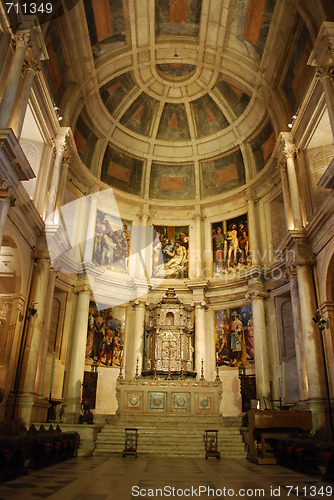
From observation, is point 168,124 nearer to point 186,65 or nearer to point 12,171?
point 186,65

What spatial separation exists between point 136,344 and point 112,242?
5729 mm

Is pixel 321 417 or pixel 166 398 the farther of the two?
pixel 166 398

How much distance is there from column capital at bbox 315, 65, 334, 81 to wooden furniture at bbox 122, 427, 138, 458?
12801 mm

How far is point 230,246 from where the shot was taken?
72.9 ft

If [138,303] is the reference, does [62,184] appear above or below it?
above

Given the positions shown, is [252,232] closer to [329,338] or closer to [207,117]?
[207,117]

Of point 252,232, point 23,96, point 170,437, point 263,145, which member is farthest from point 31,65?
point 170,437

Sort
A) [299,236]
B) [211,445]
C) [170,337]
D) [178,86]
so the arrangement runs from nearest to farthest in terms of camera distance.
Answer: [211,445], [299,236], [170,337], [178,86]

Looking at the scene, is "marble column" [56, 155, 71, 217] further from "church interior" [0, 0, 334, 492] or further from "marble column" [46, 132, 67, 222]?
"marble column" [46, 132, 67, 222]

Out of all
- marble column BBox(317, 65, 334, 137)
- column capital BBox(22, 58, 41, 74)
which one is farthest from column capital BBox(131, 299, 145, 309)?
marble column BBox(317, 65, 334, 137)

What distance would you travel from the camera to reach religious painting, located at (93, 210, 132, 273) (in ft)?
70.4

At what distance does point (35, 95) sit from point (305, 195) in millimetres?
10949

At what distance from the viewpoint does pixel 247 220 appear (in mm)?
21750

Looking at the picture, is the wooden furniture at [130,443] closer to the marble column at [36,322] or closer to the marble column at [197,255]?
the marble column at [36,322]
